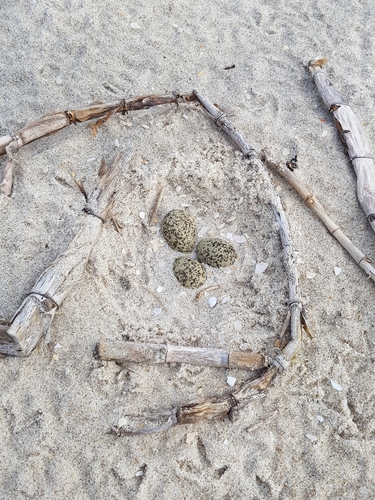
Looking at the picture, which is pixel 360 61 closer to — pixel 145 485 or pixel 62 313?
pixel 62 313

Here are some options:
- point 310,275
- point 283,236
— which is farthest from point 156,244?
point 310,275

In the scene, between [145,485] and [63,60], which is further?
[63,60]

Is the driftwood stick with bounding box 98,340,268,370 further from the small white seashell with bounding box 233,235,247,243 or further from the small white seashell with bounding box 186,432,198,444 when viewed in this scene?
the small white seashell with bounding box 233,235,247,243

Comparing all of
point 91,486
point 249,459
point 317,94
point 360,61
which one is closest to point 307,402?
point 249,459

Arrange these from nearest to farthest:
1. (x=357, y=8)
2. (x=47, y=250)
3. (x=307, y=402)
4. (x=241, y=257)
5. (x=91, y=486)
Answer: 1. (x=91, y=486)
2. (x=307, y=402)
3. (x=47, y=250)
4. (x=241, y=257)
5. (x=357, y=8)

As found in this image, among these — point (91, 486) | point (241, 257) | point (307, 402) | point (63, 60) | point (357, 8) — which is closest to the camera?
point (91, 486)

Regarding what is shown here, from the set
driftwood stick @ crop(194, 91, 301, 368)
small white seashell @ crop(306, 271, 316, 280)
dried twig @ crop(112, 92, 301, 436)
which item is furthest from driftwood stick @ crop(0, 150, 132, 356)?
small white seashell @ crop(306, 271, 316, 280)
